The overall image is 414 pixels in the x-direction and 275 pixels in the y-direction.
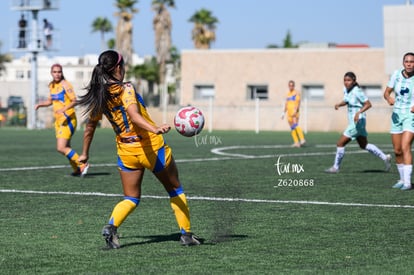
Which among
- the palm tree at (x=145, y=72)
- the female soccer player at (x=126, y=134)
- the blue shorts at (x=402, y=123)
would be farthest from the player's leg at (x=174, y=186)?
the palm tree at (x=145, y=72)

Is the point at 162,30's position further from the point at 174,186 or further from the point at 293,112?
the point at 174,186

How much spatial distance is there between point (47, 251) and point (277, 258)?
2096 mm

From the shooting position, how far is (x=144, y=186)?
15664mm

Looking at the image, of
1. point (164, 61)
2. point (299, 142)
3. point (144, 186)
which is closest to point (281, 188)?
point (144, 186)

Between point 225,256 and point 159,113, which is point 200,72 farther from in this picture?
point 225,256

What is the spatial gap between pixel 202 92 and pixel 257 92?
3.73 m

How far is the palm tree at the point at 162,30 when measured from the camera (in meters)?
85.7

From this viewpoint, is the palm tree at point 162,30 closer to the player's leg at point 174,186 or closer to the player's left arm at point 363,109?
the player's left arm at point 363,109

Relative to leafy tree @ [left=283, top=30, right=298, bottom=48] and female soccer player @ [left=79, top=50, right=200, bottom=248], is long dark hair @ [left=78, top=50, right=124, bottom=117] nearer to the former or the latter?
female soccer player @ [left=79, top=50, right=200, bottom=248]

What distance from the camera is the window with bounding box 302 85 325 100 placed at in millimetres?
58562

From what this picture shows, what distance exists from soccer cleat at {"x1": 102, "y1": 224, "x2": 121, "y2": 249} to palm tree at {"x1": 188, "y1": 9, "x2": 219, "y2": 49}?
81861 mm

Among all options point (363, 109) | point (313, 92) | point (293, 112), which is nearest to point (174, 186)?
point (363, 109)

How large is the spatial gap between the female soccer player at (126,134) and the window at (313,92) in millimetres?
49889

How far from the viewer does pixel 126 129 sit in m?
8.95
